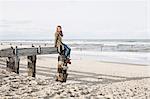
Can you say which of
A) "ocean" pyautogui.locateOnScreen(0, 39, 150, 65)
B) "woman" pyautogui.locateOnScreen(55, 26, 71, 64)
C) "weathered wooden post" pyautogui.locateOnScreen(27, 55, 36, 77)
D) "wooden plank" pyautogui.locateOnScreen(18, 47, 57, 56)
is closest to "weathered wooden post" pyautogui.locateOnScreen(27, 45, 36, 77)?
"weathered wooden post" pyautogui.locateOnScreen(27, 55, 36, 77)

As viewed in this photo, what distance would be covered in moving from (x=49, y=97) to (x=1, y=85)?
6.11 ft

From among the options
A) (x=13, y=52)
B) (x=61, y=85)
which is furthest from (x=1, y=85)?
(x=13, y=52)

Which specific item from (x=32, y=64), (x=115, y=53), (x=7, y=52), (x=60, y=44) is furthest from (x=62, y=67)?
(x=115, y=53)

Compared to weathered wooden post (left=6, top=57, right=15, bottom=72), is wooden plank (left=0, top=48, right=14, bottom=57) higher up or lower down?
higher up

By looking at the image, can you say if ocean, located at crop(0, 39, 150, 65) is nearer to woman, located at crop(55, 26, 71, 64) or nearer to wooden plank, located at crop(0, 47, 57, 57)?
wooden plank, located at crop(0, 47, 57, 57)

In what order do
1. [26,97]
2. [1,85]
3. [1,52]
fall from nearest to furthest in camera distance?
[26,97], [1,85], [1,52]

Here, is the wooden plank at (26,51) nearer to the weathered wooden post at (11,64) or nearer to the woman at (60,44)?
the weathered wooden post at (11,64)

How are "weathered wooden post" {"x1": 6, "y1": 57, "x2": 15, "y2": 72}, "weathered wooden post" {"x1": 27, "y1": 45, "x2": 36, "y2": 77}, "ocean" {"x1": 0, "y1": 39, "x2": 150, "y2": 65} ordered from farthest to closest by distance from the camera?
1. "ocean" {"x1": 0, "y1": 39, "x2": 150, "y2": 65}
2. "weathered wooden post" {"x1": 27, "y1": 45, "x2": 36, "y2": 77}
3. "weathered wooden post" {"x1": 6, "y1": 57, "x2": 15, "y2": 72}

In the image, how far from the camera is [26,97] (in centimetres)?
759

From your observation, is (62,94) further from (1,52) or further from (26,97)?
(1,52)

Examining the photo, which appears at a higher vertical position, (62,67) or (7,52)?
(7,52)

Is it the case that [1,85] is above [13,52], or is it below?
below

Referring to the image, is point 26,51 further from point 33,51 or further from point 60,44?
point 60,44

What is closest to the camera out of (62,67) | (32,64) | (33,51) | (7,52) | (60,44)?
(7,52)
